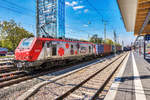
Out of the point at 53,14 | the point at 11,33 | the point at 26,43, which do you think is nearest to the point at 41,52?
the point at 26,43

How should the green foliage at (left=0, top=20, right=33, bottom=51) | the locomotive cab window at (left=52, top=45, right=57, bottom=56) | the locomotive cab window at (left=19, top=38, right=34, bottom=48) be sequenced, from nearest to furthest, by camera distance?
the locomotive cab window at (left=19, top=38, right=34, bottom=48)
the locomotive cab window at (left=52, top=45, right=57, bottom=56)
the green foliage at (left=0, top=20, right=33, bottom=51)

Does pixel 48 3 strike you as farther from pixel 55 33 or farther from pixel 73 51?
pixel 73 51

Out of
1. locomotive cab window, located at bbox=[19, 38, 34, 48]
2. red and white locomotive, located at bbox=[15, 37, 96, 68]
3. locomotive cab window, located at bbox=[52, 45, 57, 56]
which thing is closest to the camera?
red and white locomotive, located at bbox=[15, 37, 96, 68]

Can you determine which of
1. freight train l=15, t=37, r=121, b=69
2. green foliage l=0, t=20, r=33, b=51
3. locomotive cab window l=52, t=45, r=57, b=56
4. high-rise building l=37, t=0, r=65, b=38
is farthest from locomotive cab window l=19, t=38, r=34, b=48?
high-rise building l=37, t=0, r=65, b=38

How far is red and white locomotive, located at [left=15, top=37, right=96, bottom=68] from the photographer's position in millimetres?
7477

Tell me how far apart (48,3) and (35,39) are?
26990 mm

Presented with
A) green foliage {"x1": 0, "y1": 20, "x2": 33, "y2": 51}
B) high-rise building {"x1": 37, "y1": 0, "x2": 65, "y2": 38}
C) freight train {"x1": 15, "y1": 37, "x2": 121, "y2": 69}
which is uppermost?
high-rise building {"x1": 37, "y1": 0, "x2": 65, "y2": 38}

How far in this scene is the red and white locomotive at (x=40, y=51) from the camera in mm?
7477

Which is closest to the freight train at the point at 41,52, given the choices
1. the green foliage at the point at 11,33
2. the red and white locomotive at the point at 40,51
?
the red and white locomotive at the point at 40,51

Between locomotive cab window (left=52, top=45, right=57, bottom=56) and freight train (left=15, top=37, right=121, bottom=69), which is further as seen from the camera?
locomotive cab window (left=52, top=45, right=57, bottom=56)

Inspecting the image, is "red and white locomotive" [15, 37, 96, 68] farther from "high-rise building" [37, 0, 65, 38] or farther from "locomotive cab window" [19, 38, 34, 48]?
"high-rise building" [37, 0, 65, 38]

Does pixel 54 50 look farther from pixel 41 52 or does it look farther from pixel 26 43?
pixel 26 43

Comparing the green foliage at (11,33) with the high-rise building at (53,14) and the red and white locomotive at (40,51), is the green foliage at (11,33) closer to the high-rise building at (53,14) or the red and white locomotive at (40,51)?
the high-rise building at (53,14)

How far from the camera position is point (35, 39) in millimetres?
7969
